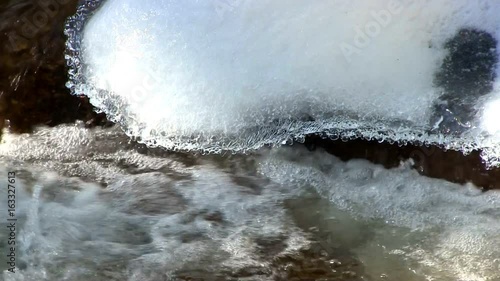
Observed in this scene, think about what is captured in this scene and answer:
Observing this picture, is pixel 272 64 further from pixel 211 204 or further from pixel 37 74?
pixel 37 74

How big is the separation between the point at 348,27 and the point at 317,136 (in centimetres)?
41

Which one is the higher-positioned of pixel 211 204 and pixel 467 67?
pixel 467 67

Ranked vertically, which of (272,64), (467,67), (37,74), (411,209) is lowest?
(411,209)

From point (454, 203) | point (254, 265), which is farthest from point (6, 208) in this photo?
point (454, 203)

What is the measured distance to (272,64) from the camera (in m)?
1.64

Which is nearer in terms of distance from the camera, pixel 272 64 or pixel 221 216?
pixel 272 64

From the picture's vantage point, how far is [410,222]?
68.7 inches

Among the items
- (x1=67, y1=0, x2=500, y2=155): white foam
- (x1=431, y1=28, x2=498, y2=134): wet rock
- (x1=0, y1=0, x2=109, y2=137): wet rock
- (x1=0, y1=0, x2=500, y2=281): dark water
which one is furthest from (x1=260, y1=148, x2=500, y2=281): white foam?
(x1=0, y1=0, x2=109, y2=137): wet rock

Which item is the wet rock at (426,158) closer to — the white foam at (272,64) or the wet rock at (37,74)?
the white foam at (272,64)

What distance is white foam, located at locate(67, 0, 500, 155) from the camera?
1.62 meters

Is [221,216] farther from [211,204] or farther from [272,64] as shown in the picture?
[272,64]

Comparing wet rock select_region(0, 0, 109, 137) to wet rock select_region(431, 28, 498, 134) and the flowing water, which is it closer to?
the flowing water

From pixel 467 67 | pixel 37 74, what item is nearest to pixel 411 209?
pixel 467 67

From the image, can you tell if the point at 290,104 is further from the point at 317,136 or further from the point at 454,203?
the point at 454,203
